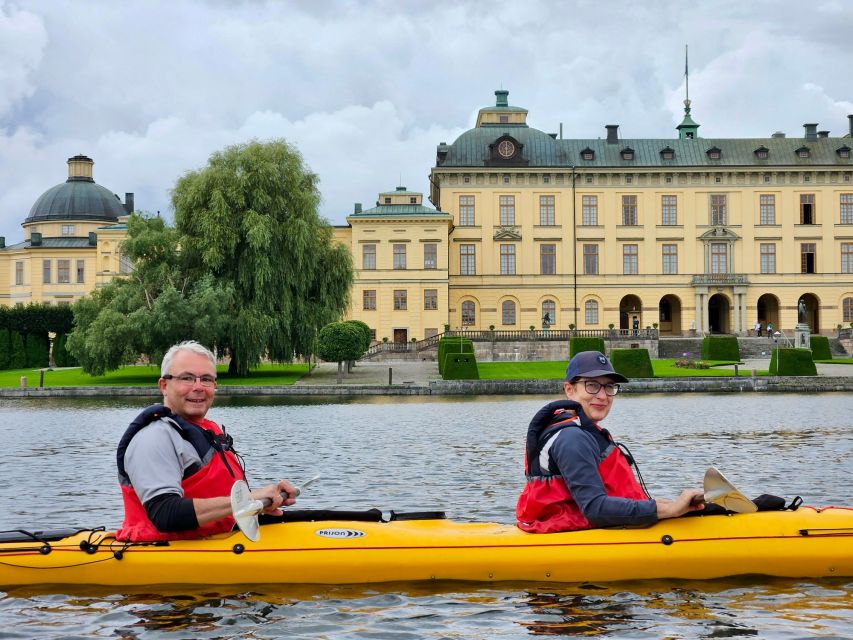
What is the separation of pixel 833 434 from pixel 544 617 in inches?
598

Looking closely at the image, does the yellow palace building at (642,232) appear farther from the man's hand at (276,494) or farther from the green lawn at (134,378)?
the man's hand at (276,494)

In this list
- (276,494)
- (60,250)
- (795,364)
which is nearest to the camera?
(276,494)

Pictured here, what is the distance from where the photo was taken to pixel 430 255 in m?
63.9

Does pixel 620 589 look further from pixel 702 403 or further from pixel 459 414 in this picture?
pixel 702 403

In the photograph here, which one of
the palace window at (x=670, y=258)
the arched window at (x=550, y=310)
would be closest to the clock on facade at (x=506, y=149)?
the arched window at (x=550, y=310)

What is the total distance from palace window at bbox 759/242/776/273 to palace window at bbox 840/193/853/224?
451 centimetres

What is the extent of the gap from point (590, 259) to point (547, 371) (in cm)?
2321

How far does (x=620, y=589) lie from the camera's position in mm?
8383

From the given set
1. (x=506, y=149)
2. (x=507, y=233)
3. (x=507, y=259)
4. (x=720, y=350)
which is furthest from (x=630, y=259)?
(x=720, y=350)

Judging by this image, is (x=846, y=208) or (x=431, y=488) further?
(x=846, y=208)

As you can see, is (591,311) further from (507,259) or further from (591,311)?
(507,259)

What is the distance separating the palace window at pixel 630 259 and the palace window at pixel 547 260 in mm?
4104

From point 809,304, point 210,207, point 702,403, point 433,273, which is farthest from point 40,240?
point 702,403

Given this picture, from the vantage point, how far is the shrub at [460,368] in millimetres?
39750
